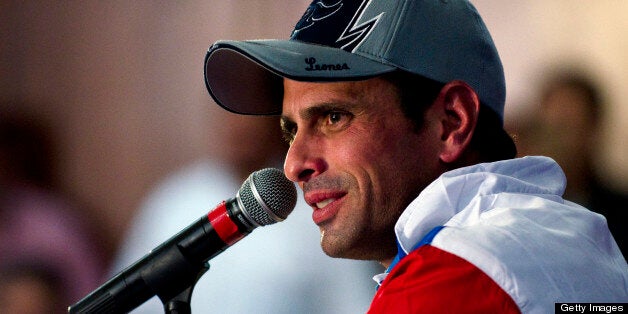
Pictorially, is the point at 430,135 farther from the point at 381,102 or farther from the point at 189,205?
the point at 189,205

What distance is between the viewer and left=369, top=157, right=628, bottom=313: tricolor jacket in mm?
1057

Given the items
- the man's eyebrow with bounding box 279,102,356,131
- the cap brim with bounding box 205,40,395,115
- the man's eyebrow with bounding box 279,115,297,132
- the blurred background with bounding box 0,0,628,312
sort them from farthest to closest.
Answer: the blurred background with bounding box 0,0,628,312, the man's eyebrow with bounding box 279,115,297,132, the man's eyebrow with bounding box 279,102,356,131, the cap brim with bounding box 205,40,395,115

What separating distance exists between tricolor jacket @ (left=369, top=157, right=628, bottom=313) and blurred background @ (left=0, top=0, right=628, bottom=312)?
71.1 inches

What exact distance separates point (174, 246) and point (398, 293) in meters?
0.67

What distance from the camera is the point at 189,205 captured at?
303 centimetres

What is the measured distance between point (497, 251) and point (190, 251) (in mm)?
729

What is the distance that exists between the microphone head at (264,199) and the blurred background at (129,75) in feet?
4.95

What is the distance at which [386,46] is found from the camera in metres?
1.61

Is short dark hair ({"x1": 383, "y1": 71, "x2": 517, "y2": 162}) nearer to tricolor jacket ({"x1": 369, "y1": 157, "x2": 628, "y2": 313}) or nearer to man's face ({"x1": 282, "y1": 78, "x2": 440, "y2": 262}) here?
man's face ({"x1": 282, "y1": 78, "x2": 440, "y2": 262})

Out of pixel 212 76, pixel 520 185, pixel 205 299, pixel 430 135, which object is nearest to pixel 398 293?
pixel 520 185

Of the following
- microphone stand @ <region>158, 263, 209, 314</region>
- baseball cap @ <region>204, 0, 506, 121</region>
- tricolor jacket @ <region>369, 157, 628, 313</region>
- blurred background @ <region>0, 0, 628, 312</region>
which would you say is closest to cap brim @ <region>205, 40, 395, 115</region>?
baseball cap @ <region>204, 0, 506, 121</region>

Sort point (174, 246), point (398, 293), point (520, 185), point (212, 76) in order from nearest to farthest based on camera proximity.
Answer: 1. point (398, 293)
2. point (520, 185)
3. point (174, 246)
4. point (212, 76)

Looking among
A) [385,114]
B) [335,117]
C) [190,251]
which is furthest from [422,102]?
[190,251]

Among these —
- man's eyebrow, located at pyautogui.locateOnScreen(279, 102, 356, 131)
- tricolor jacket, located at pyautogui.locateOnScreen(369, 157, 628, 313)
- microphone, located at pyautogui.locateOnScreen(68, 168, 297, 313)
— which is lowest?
tricolor jacket, located at pyautogui.locateOnScreen(369, 157, 628, 313)
